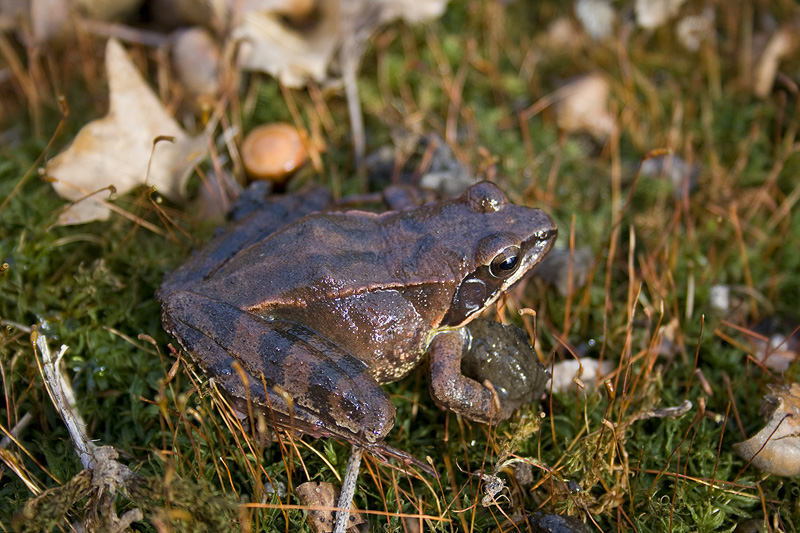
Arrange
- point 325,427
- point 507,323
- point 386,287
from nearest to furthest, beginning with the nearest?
point 325,427, point 386,287, point 507,323

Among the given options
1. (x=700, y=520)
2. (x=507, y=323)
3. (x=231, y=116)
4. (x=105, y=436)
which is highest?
(x=231, y=116)

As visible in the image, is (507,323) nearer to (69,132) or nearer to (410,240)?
(410,240)

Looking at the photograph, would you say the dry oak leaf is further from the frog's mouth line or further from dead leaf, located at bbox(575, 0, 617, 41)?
dead leaf, located at bbox(575, 0, 617, 41)

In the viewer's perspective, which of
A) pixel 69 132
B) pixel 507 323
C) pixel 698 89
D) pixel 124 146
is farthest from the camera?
pixel 698 89

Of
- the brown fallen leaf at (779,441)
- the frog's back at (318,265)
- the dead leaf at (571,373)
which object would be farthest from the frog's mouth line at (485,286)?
the brown fallen leaf at (779,441)

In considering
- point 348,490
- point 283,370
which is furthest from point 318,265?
point 348,490

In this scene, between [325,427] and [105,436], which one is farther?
[105,436]

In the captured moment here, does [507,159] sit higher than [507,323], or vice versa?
[507,159]

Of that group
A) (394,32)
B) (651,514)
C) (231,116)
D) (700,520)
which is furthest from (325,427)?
(394,32)
